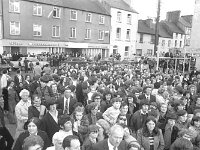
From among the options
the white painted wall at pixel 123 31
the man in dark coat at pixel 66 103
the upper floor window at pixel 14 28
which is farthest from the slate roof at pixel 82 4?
the man in dark coat at pixel 66 103

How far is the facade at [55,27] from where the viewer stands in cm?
2716

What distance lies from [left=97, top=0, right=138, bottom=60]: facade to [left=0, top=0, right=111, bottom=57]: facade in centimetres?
110

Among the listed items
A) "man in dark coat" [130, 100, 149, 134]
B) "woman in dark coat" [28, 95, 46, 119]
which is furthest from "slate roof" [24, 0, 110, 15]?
"man in dark coat" [130, 100, 149, 134]

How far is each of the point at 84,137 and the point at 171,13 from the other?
163 feet

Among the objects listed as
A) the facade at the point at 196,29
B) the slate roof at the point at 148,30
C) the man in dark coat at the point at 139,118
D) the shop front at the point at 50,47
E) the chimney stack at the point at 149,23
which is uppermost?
the chimney stack at the point at 149,23

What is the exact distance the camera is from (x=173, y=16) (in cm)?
4784

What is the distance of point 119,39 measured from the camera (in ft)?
122

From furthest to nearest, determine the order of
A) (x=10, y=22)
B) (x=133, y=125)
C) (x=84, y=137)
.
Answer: (x=10, y=22) → (x=133, y=125) → (x=84, y=137)

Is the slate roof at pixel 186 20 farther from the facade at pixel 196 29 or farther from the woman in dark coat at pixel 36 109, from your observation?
the woman in dark coat at pixel 36 109

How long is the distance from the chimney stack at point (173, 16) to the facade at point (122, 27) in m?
12.8

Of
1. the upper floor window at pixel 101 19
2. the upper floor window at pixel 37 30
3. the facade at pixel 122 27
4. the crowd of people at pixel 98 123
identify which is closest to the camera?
the crowd of people at pixel 98 123

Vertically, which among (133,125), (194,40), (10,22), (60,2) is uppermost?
(60,2)

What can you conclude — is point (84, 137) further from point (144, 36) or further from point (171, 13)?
point (171, 13)

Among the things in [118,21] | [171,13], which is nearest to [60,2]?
[118,21]
